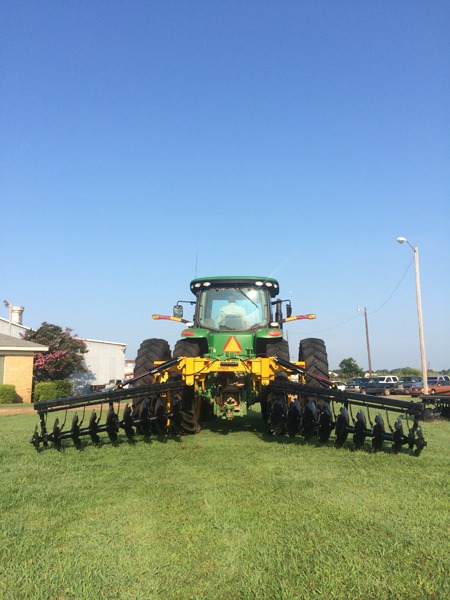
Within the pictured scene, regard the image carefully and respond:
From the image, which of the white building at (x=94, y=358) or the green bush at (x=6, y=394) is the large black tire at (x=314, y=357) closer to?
the green bush at (x=6, y=394)

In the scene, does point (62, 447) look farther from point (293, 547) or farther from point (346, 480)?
point (293, 547)

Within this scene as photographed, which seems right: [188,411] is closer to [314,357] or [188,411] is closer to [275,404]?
[275,404]

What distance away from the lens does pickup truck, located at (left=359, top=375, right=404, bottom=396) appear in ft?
Answer: 91.2

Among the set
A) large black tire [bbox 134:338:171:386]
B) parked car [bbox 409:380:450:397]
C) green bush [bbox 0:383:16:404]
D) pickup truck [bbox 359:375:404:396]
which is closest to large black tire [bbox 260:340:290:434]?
large black tire [bbox 134:338:171:386]

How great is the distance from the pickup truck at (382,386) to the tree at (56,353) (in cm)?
1756

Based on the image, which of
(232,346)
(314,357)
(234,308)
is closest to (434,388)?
(314,357)

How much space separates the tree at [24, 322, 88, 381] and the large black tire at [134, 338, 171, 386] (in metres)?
20.4

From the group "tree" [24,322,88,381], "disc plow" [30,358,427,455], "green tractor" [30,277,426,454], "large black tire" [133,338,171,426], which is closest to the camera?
"disc plow" [30,358,427,455]

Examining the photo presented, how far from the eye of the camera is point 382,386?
98.6 feet

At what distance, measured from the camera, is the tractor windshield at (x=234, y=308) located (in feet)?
27.8

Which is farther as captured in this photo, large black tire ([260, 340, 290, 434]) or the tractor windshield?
the tractor windshield

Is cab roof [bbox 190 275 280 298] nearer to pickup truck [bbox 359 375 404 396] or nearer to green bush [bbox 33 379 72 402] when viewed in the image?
green bush [bbox 33 379 72 402]

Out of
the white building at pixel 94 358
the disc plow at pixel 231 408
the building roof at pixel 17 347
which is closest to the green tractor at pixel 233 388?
the disc plow at pixel 231 408

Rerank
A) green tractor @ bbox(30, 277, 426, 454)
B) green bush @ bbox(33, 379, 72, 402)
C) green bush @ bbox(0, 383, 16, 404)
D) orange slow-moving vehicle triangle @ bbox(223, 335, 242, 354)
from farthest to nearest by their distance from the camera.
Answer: green bush @ bbox(33, 379, 72, 402)
green bush @ bbox(0, 383, 16, 404)
orange slow-moving vehicle triangle @ bbox(223, 335, 242, 354)
green tractor @ bbox(30, 277, 426, 454)
